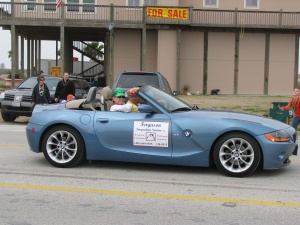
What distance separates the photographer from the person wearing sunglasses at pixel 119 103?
6.74 metres

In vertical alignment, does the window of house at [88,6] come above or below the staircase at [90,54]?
above

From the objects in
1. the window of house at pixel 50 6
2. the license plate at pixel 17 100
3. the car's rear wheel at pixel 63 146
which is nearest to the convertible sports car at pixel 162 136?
the car's rear wheel at pixel 63 146

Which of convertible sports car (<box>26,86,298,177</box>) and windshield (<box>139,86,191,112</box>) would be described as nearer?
convertible sports car (<box>26,86,298,177</box>)

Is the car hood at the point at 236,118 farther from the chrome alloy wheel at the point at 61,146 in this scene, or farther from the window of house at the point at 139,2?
the window of house at the point at 139,2

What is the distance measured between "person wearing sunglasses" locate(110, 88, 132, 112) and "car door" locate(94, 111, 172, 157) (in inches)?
3.8

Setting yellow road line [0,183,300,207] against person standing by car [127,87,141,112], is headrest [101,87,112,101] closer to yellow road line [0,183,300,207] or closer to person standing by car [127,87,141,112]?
person standing by car [127,87,141,112]

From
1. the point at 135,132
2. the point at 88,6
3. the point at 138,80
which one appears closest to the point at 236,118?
the point at 135,132

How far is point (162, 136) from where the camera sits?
6355 millimetres

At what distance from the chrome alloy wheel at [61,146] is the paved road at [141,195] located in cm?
20

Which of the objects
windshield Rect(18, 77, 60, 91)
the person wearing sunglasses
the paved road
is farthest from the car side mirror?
windshield Rect(18, 77, 60, 91)

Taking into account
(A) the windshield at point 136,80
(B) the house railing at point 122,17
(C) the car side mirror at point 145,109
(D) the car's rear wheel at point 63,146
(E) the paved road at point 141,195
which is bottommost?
(E) the paved road at point 141,195

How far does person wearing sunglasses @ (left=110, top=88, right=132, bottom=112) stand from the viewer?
265 inches

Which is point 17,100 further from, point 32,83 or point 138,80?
point 138,80

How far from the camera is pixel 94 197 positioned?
5301 mm
